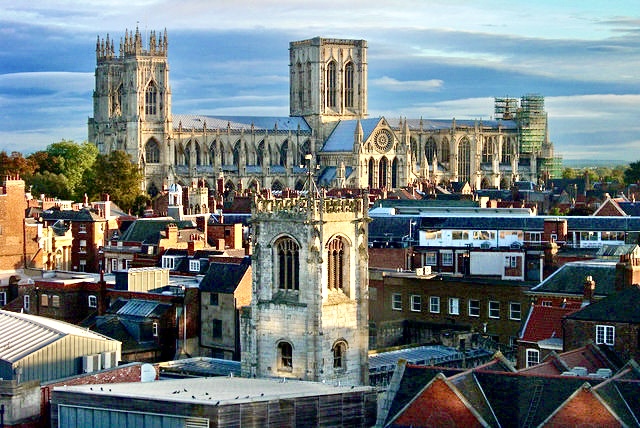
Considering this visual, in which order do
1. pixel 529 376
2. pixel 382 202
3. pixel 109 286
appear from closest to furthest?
1. pixel 529 376
2. pixel 109 286
3. pixel 382 202

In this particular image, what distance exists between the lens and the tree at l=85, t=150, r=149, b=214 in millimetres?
140500

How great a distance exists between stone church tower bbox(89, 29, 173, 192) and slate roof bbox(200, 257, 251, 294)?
121 m

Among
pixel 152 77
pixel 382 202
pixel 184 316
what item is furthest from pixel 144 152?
pixel 184 316

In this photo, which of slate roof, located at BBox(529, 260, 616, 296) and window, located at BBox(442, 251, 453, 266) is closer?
slate roof, located at BBox(529, 260, 616, 296)

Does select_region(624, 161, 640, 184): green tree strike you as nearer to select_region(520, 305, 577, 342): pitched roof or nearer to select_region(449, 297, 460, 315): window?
select_region(449, 297, 460, 315): window

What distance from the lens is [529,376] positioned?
1544 inches

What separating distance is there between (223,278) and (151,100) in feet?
424

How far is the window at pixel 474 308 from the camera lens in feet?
209

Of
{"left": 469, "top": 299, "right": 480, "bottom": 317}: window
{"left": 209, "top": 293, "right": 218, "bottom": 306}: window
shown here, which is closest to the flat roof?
{"left": 209, "top": 293, "right": 218, "bottom": 306}: window

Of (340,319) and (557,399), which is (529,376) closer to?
(557,399)

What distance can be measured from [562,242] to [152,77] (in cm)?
11869

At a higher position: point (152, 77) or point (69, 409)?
point (152, 77)

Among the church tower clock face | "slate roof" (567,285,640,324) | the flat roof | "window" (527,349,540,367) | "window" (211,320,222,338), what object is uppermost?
the church tower clock face

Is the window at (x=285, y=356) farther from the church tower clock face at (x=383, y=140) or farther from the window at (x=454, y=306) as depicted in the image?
the church tower clock face at (x=383, y=140)
